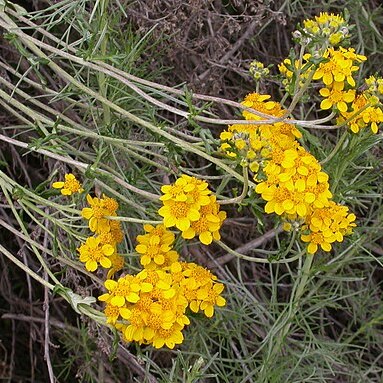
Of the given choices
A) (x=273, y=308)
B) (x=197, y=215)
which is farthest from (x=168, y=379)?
(x=197, y=215)

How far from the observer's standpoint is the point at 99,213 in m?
1.21

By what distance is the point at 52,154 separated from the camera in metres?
1.25

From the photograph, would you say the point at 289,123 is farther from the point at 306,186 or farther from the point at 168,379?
the point at 168,379

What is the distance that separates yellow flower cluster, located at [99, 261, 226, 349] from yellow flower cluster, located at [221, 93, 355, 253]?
19cm

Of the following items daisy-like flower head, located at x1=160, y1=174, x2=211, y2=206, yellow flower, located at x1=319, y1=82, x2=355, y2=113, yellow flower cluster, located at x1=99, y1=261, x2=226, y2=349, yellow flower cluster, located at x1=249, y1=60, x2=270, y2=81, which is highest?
yellow flower cluster, located at x1=249, y1=60, x2=270, y2=81

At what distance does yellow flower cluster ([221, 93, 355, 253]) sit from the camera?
1118mm

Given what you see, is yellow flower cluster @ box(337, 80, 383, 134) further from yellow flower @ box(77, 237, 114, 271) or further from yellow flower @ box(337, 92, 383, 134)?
yellow flower @ box(77, 237, 114, 271)

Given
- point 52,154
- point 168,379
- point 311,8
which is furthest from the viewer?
point 311,8

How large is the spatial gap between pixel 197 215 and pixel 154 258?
0.39 feet

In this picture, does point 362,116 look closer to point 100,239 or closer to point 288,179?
point 288,179

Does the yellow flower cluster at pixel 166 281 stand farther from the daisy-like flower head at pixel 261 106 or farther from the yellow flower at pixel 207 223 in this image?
the daisy-like flower head at pixel 261 106

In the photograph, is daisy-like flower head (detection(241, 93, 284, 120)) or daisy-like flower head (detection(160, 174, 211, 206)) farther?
daisy-like flower head (detection(241, 93, 284, 120))

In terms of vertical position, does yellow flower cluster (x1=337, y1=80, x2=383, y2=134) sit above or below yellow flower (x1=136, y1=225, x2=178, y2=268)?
above

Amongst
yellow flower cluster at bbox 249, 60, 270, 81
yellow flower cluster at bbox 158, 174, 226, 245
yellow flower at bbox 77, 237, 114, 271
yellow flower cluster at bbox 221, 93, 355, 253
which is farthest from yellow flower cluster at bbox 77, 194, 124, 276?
yellow flower cluster at bbox 249, 60, 270, 81
